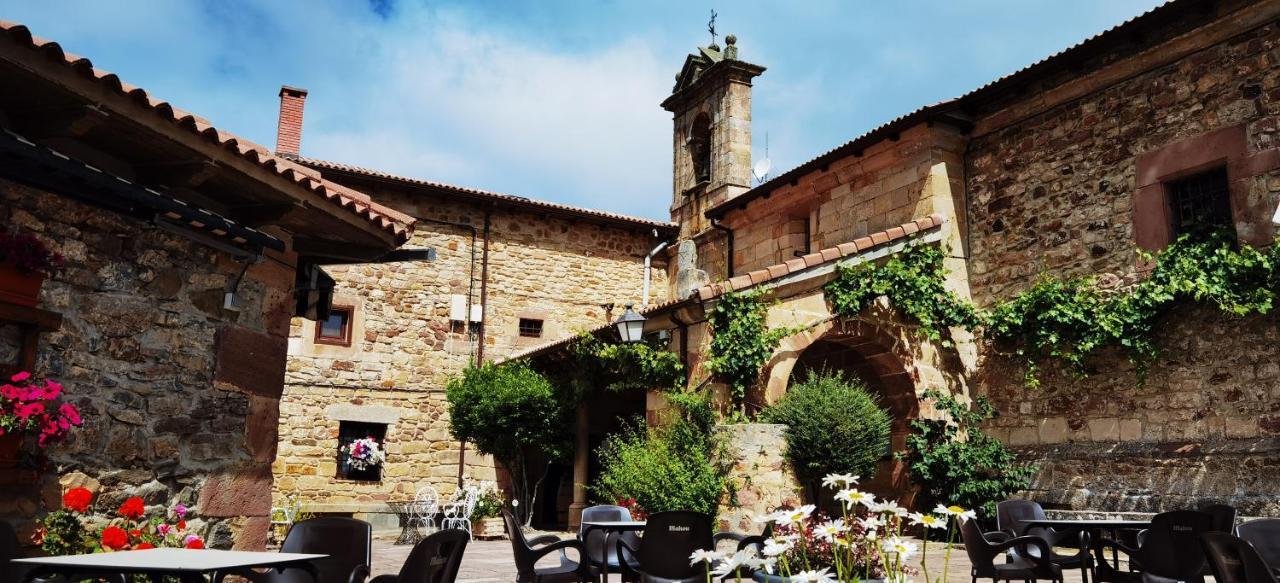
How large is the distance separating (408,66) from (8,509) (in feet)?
27.4

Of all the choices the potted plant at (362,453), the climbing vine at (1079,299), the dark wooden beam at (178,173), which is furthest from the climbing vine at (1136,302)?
the potted plant at (362,453)

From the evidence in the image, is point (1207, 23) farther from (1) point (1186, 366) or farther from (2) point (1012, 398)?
(2) point (1012, 398)

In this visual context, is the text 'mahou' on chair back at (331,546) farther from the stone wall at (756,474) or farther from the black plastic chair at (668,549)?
the stone wall at (756,474)

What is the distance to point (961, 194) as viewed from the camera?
1162 cm

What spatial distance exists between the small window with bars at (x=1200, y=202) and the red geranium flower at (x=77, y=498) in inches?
355

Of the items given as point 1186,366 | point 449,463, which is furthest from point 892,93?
point 1186,366

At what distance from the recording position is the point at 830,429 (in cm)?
974

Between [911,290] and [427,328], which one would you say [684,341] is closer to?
[911,290]

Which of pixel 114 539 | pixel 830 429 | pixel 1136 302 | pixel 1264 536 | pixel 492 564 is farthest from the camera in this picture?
pixel 830 429

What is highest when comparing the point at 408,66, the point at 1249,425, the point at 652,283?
the point at 408,66

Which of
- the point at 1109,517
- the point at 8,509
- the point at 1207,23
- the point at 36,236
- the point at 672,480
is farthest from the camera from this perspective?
the point at 672,480

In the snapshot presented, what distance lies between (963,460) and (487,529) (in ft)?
22.2

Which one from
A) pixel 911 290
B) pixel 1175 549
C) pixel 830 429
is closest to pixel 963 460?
pixel 830 429

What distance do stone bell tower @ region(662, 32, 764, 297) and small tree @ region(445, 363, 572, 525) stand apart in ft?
9.12
